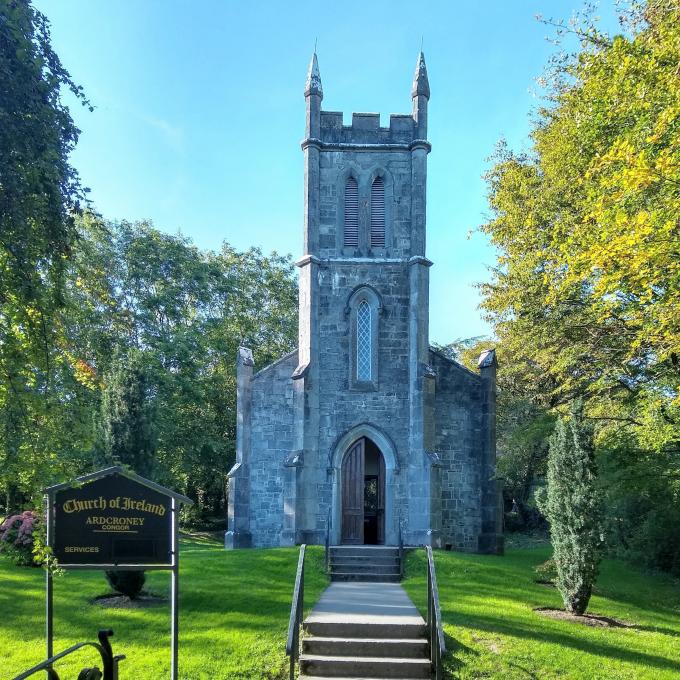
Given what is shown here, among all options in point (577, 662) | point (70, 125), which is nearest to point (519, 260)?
point (577, 662)

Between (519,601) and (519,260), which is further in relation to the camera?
(519,260)

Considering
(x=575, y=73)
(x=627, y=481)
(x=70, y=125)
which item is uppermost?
(x=575, y=73)

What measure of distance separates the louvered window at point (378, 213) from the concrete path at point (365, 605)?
9.52 metres

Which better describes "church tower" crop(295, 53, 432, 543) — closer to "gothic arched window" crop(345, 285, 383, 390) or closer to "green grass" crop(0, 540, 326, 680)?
"gothic arched window" crop(345, 285, 383, 390)

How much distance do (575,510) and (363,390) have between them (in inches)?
309

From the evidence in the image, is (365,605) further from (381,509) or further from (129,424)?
(381,509)

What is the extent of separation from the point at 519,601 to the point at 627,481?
377cm

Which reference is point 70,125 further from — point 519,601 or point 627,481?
point 627,481

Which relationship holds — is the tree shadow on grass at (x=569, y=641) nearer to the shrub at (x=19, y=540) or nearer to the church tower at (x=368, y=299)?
the church tower at (x=368, y=299)

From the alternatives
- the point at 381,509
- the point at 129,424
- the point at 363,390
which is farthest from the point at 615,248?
the point at 381,509

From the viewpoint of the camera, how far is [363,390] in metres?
19.3

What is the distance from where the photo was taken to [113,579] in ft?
41.1

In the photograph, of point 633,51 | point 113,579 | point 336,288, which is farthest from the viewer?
point 336,288

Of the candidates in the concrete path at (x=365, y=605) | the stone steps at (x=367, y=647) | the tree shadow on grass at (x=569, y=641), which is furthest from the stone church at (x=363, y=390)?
the stone steps at (x=367, y=647)
